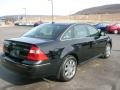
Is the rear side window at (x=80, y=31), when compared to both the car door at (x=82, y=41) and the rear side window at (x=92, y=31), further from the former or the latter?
the rear side window at (x=92, y=31)

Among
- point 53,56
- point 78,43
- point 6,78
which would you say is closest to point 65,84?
point 53,56

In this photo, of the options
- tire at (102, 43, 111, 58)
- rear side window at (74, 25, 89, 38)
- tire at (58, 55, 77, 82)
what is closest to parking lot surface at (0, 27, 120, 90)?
tire at (58, 55, 77, 82)

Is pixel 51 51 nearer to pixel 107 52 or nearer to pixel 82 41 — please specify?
pixel 82 41

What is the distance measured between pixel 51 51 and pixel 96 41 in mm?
2461

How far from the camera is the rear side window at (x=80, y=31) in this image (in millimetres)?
6329

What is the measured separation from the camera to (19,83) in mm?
5648

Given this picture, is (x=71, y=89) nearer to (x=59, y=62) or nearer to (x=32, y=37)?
(x=59, y=62)

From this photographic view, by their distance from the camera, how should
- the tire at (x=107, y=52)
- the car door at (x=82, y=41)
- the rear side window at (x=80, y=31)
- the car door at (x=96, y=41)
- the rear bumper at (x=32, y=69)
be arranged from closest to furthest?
the rear bumper at (x=32, y=69) < the car door at (x=82, y=41) < the rear side window at (x=80, y=31) < the car door at (x=96, y=41) < the tire at (x=107, y=52)

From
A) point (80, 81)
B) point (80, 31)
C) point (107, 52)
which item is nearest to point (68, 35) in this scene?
point (80, 31)

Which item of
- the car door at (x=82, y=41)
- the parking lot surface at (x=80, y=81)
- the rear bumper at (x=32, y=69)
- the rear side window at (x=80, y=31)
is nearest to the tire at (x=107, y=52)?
the parking lot surface at (x=80, y=81)

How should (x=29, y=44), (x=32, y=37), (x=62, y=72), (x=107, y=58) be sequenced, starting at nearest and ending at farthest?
(x=29, y=44)
(x=62, y=72)
(x=32, y=37)
(x=107, y=58)

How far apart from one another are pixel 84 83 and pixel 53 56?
1.13 meters

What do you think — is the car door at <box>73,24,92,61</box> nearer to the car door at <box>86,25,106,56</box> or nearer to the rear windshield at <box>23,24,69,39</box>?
the car door at <box>86,25,106,56</box>

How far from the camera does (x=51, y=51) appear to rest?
5.26 meters
